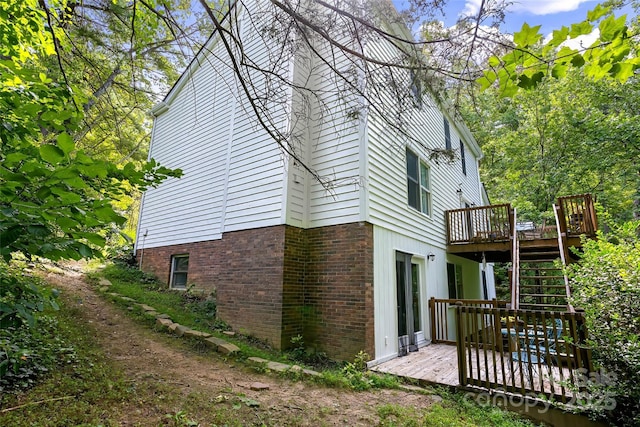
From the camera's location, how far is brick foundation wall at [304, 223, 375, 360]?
555 centimetres

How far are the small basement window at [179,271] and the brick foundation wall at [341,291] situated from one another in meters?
4.22

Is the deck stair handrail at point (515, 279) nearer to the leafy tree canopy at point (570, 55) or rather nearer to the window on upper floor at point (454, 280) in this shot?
the window on upper floor at point (454, 280)

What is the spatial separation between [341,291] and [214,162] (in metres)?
5.05

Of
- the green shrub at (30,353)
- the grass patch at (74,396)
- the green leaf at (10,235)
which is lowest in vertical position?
the grass patch at (74,396)

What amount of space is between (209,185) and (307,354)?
16.6 feet

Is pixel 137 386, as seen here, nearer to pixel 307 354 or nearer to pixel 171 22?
pixel 307 354

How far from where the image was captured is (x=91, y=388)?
338cm

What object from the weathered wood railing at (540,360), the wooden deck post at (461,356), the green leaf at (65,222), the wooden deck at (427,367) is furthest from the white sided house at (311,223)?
the green leaf at (65,222)

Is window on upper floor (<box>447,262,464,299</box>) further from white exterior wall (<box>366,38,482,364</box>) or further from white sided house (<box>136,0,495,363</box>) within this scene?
white sided house (<box>136,0,495,363</box>)

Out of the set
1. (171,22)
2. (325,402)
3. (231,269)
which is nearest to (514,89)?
(171,22)

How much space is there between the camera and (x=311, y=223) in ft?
21.6

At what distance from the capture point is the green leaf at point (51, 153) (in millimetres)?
1556

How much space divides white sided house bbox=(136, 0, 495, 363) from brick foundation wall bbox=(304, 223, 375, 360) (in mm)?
18

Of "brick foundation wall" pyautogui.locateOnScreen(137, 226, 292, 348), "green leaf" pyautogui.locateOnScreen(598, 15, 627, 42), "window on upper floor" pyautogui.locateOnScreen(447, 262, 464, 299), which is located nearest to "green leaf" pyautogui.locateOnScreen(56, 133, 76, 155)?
"green leaf" pyautogui.locateOnScreen(598, 15, 627, 42)
